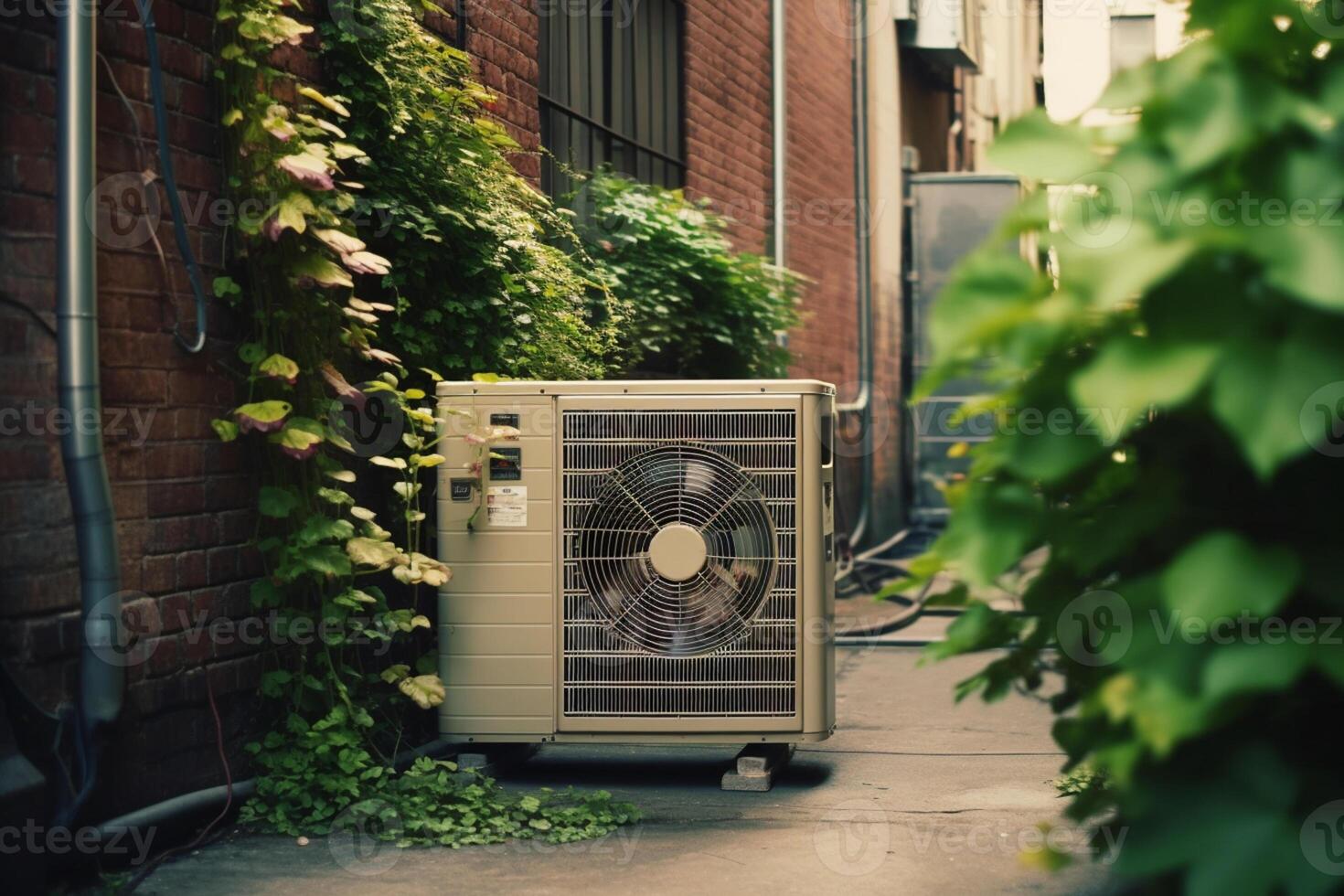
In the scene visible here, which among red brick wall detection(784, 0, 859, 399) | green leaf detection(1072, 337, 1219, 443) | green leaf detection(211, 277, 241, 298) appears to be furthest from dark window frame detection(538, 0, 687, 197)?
green leaf detection(1072, 337, 1219, 443)

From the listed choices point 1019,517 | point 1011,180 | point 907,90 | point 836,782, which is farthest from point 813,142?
point 1019,517

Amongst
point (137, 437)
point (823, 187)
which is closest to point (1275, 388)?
point (137, 437)

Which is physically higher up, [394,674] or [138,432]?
[138,432]

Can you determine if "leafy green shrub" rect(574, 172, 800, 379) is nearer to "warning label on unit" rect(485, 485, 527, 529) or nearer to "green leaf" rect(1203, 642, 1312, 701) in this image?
"warning label on unit" rect(485, 485, 527, 529)

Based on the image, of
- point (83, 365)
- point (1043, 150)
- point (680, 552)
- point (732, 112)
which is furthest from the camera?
point (732, 112)

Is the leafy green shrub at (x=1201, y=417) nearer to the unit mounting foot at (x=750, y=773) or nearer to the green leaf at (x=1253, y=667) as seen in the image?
the green leaf at (x=1253, y=667)

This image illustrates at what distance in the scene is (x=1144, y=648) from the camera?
5.58ft

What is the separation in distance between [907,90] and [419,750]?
1272cm

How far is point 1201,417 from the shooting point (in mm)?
1830

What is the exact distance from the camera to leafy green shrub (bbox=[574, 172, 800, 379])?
7.34 m

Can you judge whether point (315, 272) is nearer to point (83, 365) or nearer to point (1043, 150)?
point (83, 365)

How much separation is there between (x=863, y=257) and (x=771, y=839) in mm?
9832

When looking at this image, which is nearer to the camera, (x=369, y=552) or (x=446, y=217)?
(x=369, y=552)

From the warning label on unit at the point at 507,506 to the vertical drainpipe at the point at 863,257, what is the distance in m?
8.46
